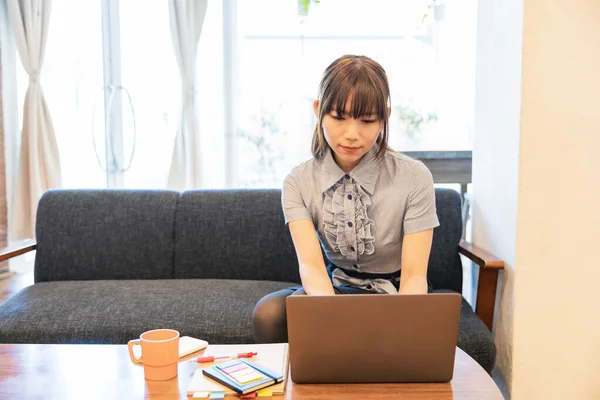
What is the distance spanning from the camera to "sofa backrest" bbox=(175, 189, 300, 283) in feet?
7.68

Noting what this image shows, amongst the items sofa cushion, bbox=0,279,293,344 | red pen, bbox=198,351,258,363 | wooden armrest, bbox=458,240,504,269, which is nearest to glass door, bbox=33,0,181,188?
sofa cushion, bbox=0,279,293,344

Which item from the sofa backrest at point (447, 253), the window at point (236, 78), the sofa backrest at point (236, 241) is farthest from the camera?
the window at point (236, 78)

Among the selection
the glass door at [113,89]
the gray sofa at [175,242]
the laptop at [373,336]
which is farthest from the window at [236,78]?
the laptop at [373,336]

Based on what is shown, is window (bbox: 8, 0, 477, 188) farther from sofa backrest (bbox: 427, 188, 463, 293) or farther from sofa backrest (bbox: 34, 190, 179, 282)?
sofa backrest (bbox: 427, 188, 463, 293)

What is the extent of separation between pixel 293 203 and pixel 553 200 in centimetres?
76

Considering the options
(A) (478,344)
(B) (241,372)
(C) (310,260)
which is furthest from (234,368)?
(A) (478,344)

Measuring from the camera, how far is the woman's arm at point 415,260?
1.47 m

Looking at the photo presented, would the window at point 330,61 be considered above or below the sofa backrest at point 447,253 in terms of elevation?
above

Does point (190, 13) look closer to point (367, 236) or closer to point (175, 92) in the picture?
point (175, 92)

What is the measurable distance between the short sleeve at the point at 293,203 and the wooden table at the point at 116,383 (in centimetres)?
48

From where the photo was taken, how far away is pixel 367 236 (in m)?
1.57

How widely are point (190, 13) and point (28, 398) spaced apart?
2.69 meters

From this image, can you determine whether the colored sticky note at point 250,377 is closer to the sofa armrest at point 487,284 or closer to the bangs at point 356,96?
the bangs at point 356,96

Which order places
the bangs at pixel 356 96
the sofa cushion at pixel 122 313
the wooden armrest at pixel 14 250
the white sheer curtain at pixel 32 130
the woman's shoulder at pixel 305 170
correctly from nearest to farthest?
the bangs at pixel 356 96, the woman's shoulder at pixel 305 170, the sofa cushion at pixel 122 313, the wooden armrest at pixel 14 250, the white sheer curtain at pixel 32 130
